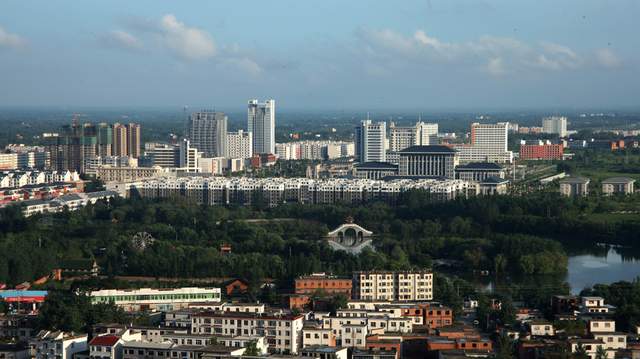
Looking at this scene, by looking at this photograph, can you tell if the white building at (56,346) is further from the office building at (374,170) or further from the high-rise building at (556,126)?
the high-rise building at (556,126)

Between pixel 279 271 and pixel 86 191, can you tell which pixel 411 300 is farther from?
pixel 86 191

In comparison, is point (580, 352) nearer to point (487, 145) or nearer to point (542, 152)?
point (487, 145)

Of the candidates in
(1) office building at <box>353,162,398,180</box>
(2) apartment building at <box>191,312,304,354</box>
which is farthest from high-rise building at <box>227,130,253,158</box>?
(2) apartment building at <box>191,312,304,354</box>

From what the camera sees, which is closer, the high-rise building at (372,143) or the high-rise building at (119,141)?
the high-rise building at (119,141)

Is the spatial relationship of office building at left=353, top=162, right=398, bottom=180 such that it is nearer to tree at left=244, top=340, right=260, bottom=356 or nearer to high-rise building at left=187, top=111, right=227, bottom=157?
high-rise building at left=187, top=111, right=227, bottom=157

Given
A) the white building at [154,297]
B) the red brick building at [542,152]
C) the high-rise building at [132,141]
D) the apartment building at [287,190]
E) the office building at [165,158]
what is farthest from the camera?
the red brick building at [542,152]

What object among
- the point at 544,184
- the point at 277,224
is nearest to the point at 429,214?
the point at 277,224

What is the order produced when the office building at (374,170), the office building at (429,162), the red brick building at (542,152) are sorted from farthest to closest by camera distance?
the red brick building at (542,152)
the office building at (374,170)
the office building at (429,162)

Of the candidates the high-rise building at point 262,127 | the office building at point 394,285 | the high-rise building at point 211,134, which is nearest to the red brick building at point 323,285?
the office building at point 394,285
